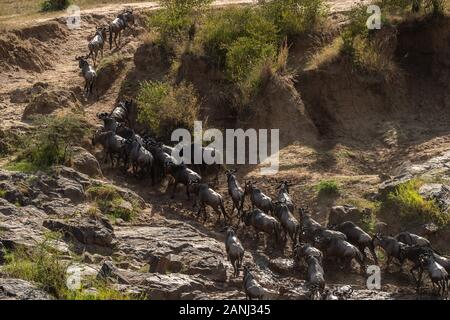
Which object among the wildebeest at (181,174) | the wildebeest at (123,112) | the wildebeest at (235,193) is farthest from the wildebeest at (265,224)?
the wildebeest at (123,112)

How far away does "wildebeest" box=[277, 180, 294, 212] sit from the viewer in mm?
17766

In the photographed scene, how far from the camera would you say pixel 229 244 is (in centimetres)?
1567

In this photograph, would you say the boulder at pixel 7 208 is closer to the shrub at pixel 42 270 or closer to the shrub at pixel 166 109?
the shrub at pixel 42 270

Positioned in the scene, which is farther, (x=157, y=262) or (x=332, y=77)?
(x=332, y=77)

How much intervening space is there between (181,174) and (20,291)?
7.54m

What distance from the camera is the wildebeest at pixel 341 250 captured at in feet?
52.1

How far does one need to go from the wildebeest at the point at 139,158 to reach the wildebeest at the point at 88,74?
4.43 meters

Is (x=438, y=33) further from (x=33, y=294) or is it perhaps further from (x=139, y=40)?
(x=33, y=294)

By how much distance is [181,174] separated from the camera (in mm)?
19156

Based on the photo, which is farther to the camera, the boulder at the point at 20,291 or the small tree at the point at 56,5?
the small tree at the point at 56,5

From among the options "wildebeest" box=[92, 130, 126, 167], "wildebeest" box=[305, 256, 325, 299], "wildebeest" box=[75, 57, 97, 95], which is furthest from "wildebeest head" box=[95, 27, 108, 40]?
"wildebeest" box=[305, 256, 325, 299]

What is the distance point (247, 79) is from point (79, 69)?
20.3 feet

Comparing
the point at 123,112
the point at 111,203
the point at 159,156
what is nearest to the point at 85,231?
the point at 111,203
